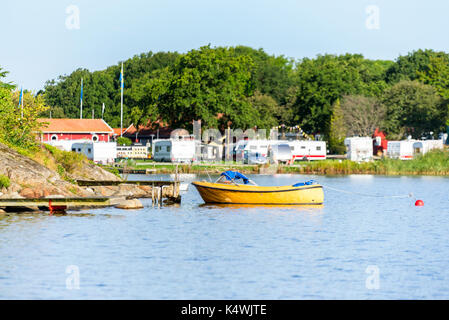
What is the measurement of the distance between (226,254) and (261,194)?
54.5 feet

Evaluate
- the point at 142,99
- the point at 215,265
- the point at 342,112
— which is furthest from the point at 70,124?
the point at 215,265

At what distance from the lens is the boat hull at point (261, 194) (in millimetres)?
47406

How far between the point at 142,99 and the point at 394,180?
47243 mm

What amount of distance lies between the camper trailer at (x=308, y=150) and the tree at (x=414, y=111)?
23692 millimetres

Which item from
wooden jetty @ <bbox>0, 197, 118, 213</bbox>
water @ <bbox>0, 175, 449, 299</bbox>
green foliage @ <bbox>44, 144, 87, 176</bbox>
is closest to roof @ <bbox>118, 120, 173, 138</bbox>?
green foliage @ <bbox>44, 144, 87, 176</bbox>

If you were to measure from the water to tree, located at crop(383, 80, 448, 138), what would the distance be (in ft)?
251

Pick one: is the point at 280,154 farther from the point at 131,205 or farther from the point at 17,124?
the point at 131,205

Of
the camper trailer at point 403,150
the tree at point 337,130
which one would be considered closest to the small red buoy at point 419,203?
the camper trailer at point 403,150

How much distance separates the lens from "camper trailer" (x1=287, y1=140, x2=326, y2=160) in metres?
105

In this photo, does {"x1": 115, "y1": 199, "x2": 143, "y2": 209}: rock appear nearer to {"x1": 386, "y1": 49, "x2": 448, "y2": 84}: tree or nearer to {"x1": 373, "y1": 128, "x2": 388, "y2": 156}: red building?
{"x1": 373, "y1": 128, "x2": 388, "y2": 156}: red building

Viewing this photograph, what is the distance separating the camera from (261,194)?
1874 inches

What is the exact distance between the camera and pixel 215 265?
2867 centimetres

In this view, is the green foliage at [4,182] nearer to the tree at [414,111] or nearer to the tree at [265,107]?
the tree at [265,107]

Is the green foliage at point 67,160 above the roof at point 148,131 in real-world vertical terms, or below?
below
